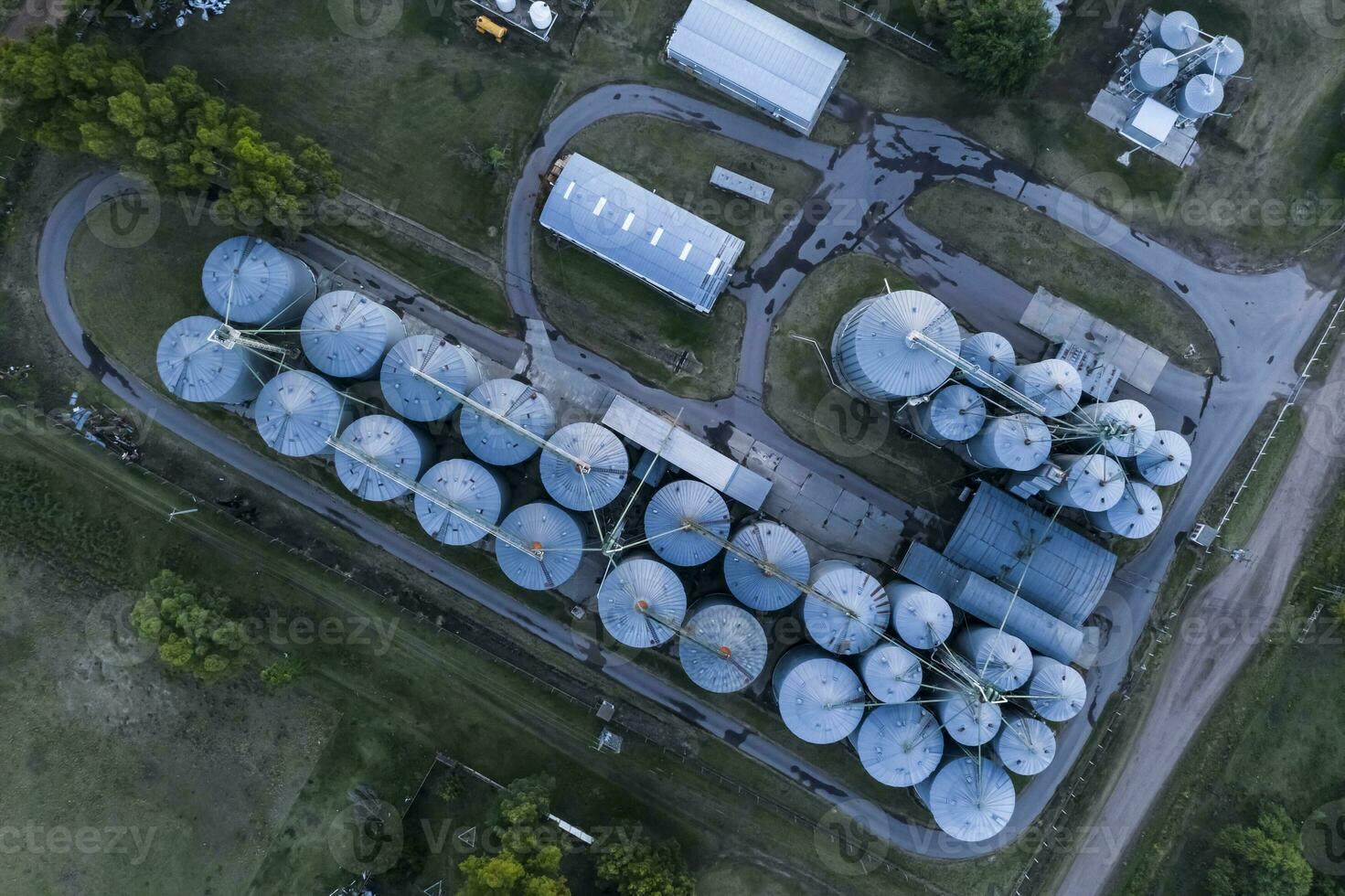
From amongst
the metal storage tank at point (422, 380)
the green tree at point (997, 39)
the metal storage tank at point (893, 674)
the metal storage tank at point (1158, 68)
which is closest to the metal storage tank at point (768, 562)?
the metal storage tank at point (893, 674)

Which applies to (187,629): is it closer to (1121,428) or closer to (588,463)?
(588,463)

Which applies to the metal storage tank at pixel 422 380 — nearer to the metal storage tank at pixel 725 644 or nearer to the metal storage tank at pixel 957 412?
the metal storage tank at pixel 725 644

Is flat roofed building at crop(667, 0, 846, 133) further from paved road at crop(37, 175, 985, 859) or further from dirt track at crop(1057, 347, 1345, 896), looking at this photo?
dirt track at crop(1057, 347, 1345, 896)

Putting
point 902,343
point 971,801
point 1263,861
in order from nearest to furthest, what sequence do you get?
point 902,343, point 971,801, point 1263,861

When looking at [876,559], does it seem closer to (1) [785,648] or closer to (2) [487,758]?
(1) [785,648]

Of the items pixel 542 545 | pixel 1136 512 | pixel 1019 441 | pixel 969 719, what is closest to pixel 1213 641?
pixel 1136 512

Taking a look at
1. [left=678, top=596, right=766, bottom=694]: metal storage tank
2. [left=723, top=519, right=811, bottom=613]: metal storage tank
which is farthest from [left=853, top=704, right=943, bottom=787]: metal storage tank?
[left=723, top=519, right=811, bottom=613]: metal storage tank
